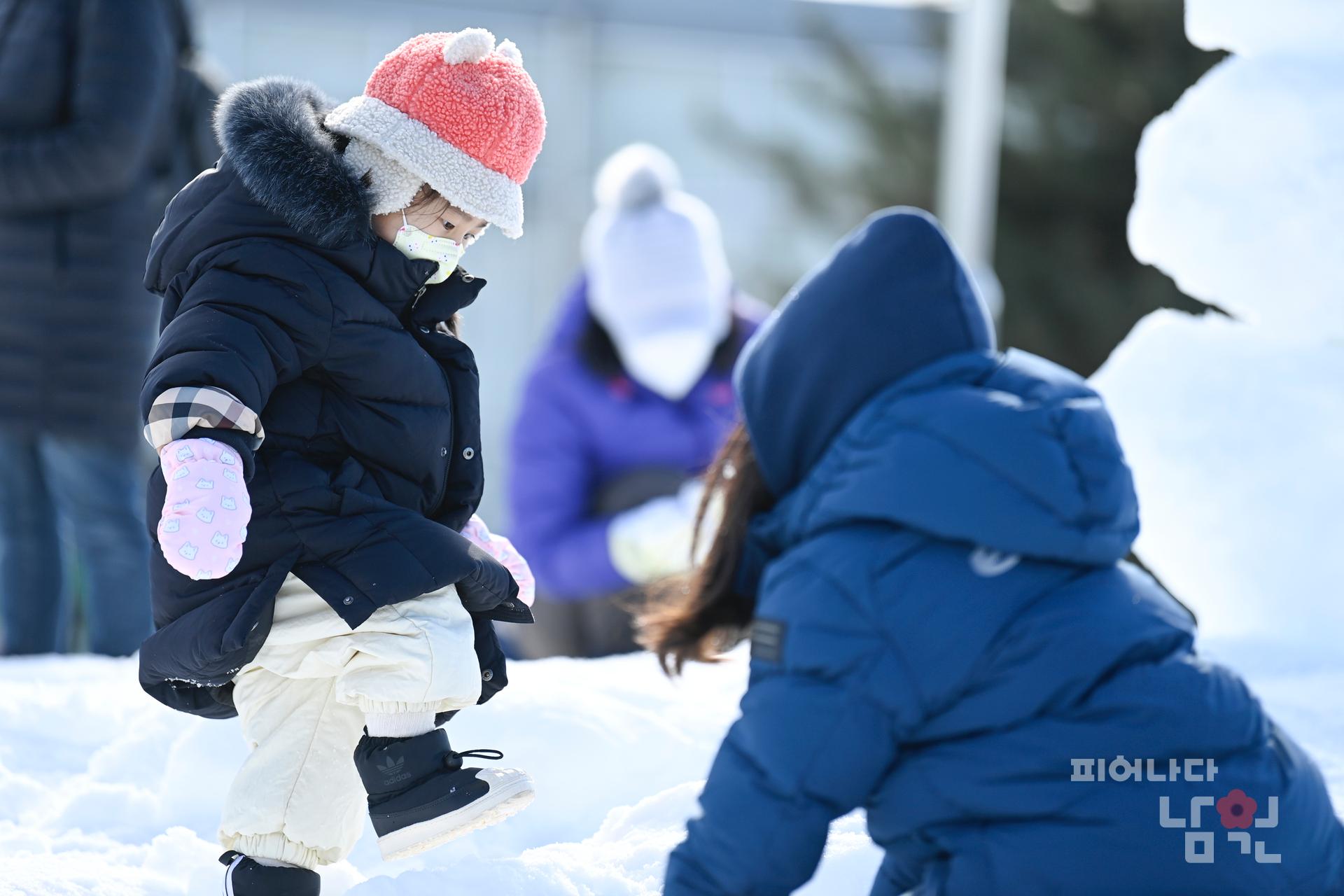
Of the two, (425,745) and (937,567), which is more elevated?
(937,567)

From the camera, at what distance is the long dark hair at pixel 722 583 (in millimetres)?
2021

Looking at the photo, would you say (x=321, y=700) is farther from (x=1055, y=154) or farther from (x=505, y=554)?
(x=1055, y=154)

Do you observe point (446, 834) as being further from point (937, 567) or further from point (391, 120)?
point (391, 120)

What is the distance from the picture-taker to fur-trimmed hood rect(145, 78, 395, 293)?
2.11 meters

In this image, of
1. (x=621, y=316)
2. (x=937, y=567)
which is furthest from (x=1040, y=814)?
(x=621, y=316)

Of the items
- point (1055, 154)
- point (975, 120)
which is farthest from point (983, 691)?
point (1055, 154)

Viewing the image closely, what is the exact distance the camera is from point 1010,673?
177cm

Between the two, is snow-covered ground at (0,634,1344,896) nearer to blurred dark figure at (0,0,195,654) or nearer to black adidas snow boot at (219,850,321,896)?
black adidas snow boot at (219,850,321,896)

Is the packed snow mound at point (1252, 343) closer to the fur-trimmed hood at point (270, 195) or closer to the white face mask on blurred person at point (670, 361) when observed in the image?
the white face mask on blurred person at point (670, 361)

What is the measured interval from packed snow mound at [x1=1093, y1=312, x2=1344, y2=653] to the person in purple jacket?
54.9 inches

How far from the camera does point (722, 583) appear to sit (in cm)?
203

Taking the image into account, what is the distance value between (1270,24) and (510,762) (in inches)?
97.0

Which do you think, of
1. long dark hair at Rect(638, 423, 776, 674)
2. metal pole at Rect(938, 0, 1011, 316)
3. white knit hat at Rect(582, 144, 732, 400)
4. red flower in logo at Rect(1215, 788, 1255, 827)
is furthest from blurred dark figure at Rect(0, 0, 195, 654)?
metal pole at Rect(938, 0, 1011, 316)

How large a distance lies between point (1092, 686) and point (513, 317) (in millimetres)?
7375
